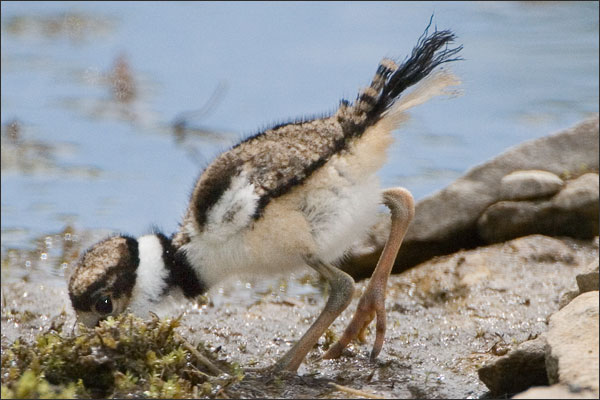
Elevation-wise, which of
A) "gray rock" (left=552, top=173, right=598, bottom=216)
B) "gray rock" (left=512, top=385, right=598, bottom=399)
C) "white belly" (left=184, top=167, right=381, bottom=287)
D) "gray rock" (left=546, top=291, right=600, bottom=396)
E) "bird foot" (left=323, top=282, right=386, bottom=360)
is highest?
"white belly" (left=184, top=167, right=381, bottom=287)

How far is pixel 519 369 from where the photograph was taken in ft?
14.0

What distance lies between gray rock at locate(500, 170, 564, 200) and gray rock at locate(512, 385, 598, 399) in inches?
154

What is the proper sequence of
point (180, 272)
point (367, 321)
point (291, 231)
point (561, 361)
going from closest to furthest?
point (561, 361), point (291, 231), point (180, 272), point (367, 321)

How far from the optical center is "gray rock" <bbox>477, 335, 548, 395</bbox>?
13.9 ft

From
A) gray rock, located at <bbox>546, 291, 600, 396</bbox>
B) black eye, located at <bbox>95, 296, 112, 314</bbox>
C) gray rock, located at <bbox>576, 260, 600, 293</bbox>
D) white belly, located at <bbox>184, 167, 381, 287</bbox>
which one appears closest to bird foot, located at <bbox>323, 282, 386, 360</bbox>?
white belly, located at <bbox>184, 167, 381, 287</bbox>

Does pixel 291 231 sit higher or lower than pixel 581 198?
higher

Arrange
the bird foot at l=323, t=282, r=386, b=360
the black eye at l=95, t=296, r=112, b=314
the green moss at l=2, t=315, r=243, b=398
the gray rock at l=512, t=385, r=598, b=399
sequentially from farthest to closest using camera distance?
the bird foot at l=323, t=282, r=386, b=360, the black eye at l=95, t=296, r=112, b=314, the green moss at l=2, t=315, r=243, b=398, the gray rock at l=512, t=385, r=598, b=399

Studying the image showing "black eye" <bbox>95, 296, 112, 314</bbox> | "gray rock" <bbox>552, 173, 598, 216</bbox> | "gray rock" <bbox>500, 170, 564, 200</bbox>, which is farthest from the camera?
"gray rock" <bbox>500, 170, 564, 200</bbox>

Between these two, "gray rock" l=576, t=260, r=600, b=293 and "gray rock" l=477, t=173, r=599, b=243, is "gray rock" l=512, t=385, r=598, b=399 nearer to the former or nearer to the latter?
"gray rock" l=576, t=260, r=600, b=293

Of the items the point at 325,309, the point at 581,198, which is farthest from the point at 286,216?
the point at 581,198

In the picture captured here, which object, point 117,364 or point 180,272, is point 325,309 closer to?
point 180,272

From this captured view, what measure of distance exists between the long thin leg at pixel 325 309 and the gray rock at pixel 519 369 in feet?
3.12

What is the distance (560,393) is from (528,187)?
3982 mm

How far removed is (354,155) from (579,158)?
11.2 ft
